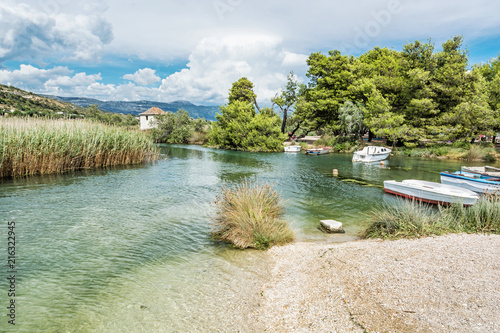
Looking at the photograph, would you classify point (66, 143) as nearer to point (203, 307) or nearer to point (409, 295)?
point (203, 307)

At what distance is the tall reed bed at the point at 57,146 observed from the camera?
17.1m

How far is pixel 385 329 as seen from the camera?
4.05 meters

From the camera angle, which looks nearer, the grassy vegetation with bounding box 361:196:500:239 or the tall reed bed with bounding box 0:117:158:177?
the grassy vegetation with bounding box 361:196:500:239

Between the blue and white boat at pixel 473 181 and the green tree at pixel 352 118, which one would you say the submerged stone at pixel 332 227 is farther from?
the green tree at pixel 352 118

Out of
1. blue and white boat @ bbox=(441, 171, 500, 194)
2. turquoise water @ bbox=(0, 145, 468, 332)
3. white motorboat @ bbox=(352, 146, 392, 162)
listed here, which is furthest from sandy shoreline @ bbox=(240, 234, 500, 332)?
white motorboat @ bbox=(352, 146, 392, 162)

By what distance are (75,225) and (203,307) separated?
7312 millimetres

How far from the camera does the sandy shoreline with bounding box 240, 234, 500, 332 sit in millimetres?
4223

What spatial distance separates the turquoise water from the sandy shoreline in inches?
34.4

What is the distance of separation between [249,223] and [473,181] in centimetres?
1414

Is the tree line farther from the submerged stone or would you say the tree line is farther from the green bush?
the submerged stone

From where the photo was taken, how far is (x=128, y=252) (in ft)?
26.5

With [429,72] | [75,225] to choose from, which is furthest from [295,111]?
[75,225]

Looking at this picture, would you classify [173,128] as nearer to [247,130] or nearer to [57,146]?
[247,130]

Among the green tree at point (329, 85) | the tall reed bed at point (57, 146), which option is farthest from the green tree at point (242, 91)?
the tall reed bed at point (57, 146)
